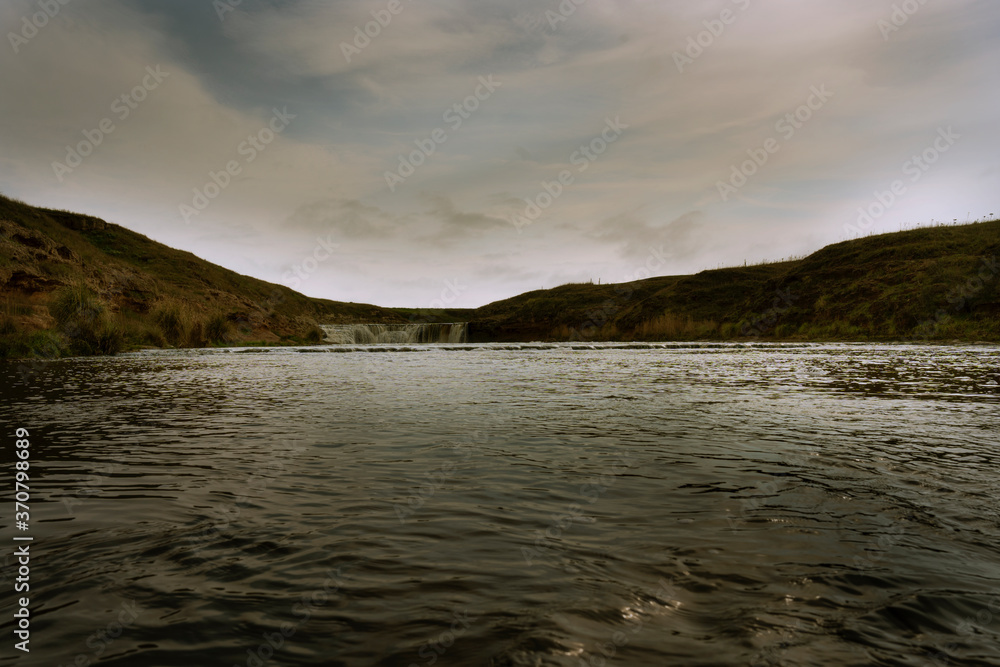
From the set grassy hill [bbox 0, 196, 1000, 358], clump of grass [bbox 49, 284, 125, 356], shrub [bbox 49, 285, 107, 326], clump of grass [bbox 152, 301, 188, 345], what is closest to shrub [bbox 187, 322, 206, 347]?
grassy hill [bbox 0, 196, 1000, 358]

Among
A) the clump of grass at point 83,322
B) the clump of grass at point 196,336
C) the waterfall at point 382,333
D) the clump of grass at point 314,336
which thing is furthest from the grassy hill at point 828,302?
the clump of grass at point 83,322

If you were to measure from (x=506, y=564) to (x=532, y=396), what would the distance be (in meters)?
8.13

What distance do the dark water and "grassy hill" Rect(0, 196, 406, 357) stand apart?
27.8m

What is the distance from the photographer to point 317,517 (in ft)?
12.6

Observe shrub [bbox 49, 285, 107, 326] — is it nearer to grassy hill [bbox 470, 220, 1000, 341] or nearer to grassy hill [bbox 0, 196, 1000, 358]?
grassy hill [bbox 0, 196, 1000, 358]

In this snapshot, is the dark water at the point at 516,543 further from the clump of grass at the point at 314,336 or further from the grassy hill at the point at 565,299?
the clump of grass at the point at 314,336

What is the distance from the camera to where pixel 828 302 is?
172ft

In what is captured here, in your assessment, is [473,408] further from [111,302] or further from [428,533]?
[111,302]

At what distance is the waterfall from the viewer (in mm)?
72125

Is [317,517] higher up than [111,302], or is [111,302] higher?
[111,302]

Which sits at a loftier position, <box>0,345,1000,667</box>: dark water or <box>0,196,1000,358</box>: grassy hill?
<box>0,196,1000,358</box>: grassy hill

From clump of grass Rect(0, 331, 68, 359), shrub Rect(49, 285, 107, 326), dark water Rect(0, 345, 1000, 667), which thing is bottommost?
dark water Rect(0, 345, 1000, 667)

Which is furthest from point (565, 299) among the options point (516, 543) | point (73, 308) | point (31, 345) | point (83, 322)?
point (516, 543)

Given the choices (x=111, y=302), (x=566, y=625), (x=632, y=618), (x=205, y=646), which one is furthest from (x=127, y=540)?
(x=111, y=302)
